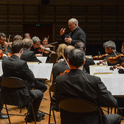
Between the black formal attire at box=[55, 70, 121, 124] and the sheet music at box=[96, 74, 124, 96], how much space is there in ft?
1.24

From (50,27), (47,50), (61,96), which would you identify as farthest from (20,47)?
(50,27)

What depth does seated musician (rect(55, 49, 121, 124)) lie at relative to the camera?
5.39 ft

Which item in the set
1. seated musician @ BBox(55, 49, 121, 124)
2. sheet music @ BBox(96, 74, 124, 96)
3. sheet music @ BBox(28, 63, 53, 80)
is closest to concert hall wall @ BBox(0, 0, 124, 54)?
sheet music @ BBox(28, 63, 53, 80)

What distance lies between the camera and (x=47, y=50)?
5.68m

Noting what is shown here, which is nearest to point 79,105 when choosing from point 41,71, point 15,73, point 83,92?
point 83,92

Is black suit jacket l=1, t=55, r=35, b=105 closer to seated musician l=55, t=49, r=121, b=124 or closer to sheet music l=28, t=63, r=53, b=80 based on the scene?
sheet music l=28, t=63, r=53, b=80

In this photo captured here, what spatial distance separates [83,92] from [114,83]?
0.66 m

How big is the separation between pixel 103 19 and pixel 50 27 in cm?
239

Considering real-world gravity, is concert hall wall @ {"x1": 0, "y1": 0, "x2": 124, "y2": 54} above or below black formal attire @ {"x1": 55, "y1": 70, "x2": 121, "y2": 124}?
above

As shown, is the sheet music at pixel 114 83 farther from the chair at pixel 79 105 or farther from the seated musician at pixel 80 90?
the chair at pixel 79 105

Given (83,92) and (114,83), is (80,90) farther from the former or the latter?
(114,83)

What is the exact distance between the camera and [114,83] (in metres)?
2.16

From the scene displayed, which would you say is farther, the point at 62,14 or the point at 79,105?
the point at 62,14

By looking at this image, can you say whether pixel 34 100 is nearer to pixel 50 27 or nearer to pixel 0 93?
pixel 0 93
